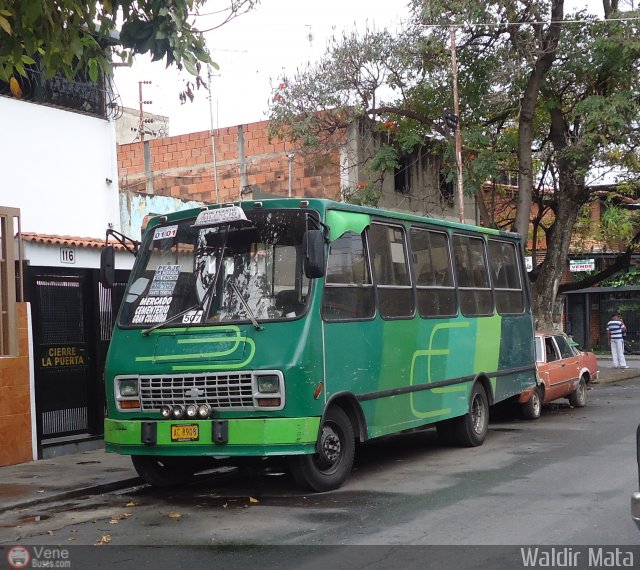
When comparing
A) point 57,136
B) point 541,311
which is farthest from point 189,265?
point 541,311

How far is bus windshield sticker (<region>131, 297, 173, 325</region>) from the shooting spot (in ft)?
31.0

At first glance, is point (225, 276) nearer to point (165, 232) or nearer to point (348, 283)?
point (165, 232)

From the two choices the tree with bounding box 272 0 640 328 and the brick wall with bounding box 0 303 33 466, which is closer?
the brick wall with bounding box 0 303 33 466

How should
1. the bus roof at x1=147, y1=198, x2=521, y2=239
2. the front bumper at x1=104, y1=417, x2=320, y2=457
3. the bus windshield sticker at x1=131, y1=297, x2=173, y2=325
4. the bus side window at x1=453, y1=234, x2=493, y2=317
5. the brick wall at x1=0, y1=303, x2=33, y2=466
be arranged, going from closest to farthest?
the front bumper at x1=104, y1=417, x2=320, y2=457, the bus roof at x1=147, y1=198, x2=521, y2=239, the bus windshield sticker at x1=131, y1=297, x2=173, y2=325, the brick wall at x1=0, y1=303, x2=33, y2=466, the bus side window at x1=453, y1=234, x2=493, y2=317

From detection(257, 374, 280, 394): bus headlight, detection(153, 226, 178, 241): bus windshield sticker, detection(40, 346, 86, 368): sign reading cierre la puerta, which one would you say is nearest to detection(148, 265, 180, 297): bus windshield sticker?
detection(153, 226, 178, 241): bus windshield sticker

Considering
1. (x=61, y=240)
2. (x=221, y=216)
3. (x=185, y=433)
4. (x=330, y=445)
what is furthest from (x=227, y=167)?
(x=185, y=433)

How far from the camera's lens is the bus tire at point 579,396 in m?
17.1

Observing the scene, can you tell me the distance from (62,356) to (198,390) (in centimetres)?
448

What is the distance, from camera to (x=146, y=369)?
29.9ft

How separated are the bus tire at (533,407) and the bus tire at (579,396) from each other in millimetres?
1860

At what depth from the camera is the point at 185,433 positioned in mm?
8797

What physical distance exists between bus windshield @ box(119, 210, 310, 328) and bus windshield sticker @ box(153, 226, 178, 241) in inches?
1.0

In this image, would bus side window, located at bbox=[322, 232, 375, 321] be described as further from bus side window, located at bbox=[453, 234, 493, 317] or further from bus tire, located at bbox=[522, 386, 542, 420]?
bus tire, located at bbox=[522, 386, 542, 420]

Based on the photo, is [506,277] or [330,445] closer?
[330,445]
